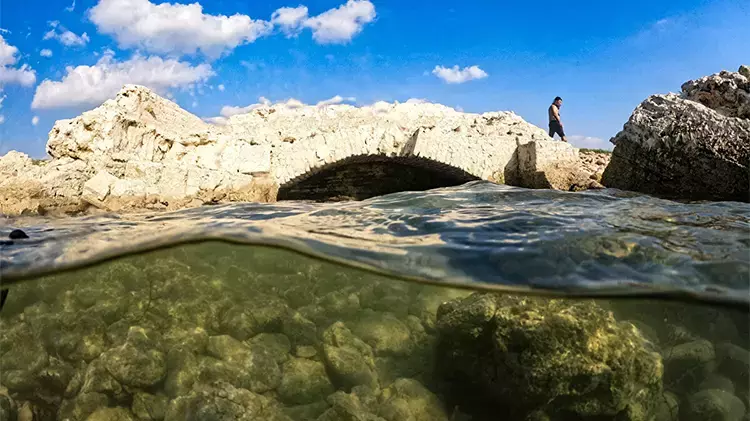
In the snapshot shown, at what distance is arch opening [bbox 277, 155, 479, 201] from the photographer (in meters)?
12.7

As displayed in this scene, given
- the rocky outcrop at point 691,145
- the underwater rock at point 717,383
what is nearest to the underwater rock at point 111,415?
the underwater rock at point 717,383

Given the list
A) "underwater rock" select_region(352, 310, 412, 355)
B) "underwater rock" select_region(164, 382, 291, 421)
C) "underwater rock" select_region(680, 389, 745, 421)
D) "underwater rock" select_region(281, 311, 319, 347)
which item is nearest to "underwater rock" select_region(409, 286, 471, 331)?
"underwater rock" select_region(352, 310, 412, 355)

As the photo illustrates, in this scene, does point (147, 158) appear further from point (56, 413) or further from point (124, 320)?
point (56, 413)

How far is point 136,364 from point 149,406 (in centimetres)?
39

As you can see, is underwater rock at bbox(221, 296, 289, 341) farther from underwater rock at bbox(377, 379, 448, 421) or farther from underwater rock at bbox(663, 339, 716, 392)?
underwater rock at bbox(663, 339, 716, 392)

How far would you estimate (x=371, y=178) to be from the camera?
13945 millimetres

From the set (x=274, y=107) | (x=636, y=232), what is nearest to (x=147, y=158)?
(x=274, y=107)

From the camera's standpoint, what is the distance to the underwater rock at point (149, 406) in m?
4.31

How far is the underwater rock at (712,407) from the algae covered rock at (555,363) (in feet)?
1.48

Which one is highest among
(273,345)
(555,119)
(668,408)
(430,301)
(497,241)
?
(555,119)

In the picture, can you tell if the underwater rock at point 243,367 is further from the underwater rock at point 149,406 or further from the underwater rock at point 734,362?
the underwater rock at point 734,362

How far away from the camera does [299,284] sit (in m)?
6.08

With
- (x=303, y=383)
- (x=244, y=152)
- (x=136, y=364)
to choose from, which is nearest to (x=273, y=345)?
(x=303, y=383)

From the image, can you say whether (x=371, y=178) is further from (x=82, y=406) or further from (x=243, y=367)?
(x=82, y=406)
